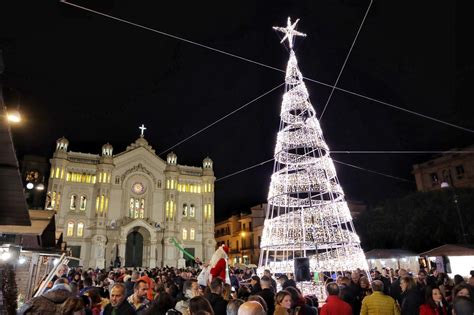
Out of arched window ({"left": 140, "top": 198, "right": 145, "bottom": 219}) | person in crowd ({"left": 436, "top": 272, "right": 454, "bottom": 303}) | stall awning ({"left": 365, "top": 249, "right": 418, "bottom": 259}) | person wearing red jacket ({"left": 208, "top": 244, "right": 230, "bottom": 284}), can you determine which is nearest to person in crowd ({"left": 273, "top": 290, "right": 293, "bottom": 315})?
person wearing red jacket ({"left": 208, "top": 244, "right": 230, "bottom": 284})

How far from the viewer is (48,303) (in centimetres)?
389

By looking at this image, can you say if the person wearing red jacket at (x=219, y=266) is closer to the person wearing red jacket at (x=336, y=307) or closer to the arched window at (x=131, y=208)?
the person wearing red jacket at (x=336, y=307)

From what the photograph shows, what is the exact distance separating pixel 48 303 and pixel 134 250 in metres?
45.8

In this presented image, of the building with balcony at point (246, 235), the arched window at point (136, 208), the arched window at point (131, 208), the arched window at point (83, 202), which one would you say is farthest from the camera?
the building with balcony at point (246, 235)

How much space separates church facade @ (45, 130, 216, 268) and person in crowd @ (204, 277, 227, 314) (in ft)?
130

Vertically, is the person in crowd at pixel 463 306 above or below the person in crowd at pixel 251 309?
below

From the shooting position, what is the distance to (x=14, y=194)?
6305 mm

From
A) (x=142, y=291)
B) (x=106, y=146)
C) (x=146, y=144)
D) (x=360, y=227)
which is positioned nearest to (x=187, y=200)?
(x=146, y=144)

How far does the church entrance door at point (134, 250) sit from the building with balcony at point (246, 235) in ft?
64.7

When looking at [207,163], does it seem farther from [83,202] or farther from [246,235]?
[83,202]

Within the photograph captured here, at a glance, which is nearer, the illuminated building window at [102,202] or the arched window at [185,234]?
the illuminated building window at [102,202]

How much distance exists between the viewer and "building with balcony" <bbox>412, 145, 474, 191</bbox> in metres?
39.8

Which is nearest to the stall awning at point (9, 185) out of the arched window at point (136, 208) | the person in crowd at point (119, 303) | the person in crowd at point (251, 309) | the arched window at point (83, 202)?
the person in crowd at point (119, 303)

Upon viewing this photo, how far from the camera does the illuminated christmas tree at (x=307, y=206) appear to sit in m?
12.7
